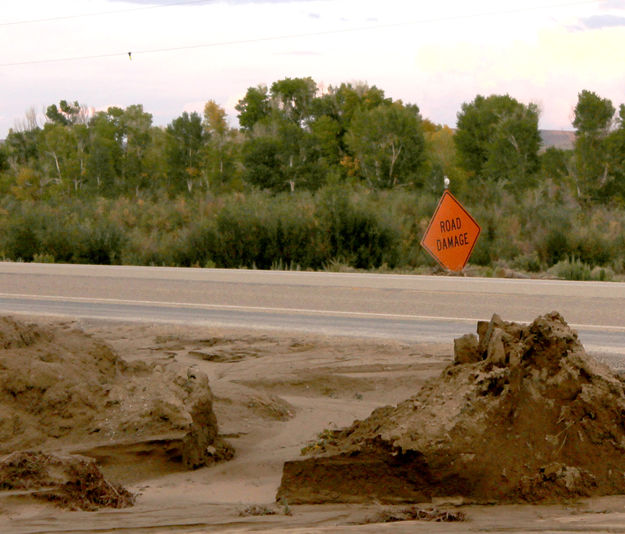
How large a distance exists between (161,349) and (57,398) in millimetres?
3946

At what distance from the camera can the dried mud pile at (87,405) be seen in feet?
17.8

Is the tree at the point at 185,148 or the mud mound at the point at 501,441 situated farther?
the tree at the point at 185,148

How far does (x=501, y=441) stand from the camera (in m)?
4.57

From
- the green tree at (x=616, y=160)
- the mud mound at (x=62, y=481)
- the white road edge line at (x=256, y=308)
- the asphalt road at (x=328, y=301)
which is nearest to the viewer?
the mud mound at (x=62, y=481)

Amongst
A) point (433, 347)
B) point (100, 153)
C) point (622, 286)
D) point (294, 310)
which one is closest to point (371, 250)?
point (622, 286)

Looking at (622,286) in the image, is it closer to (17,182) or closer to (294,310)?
(294,310)

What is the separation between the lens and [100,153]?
86.1 metres

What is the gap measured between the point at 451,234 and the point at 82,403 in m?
15.4

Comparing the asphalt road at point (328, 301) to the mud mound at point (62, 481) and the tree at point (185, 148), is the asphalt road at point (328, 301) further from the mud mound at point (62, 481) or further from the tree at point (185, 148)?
the tree at point (185, 148)

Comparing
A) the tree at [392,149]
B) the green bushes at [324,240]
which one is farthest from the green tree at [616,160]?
the green bushes at [324,240]

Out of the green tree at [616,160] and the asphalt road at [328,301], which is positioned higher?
the green tree at [616,160]

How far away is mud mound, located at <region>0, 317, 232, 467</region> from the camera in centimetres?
543

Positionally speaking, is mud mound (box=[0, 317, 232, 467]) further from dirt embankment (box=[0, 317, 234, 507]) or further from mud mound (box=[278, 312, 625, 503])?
mud mound (box=[278, 312, 625, 503])

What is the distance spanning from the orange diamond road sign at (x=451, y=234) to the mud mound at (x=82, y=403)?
47.0ft
